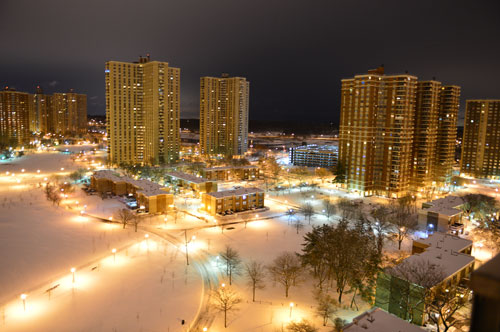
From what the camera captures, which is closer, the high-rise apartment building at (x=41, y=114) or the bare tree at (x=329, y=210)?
the bare tree at (x=329, y=210)

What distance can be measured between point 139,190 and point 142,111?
26281 millimetres

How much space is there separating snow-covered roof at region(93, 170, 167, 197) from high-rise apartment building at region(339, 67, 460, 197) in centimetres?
2158

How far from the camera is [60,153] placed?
243 feet

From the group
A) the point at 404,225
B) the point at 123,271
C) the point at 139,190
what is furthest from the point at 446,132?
the point at 123,271

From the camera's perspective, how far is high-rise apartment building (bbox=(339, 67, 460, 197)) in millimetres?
38656

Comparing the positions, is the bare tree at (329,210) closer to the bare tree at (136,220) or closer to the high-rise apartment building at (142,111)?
the bare tree at (136,220)

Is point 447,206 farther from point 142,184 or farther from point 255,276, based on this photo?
point 142,184

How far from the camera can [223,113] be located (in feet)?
217

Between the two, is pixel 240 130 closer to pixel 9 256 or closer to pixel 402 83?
pixel 402 83

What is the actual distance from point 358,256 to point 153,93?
44650mm

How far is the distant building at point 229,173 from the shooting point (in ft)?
151

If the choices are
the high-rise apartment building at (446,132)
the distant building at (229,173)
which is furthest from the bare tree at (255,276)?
the high-rise apartment building at (446,132)

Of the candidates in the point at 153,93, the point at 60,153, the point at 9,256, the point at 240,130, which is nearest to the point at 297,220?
the point at 9,256

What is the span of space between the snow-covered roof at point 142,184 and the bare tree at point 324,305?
58.3ft
